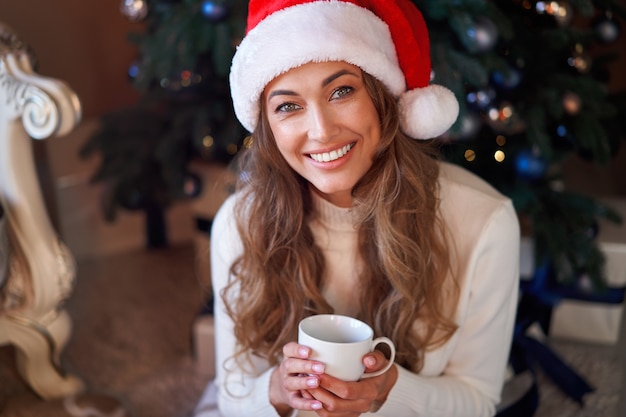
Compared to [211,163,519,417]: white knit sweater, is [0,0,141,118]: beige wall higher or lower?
higher

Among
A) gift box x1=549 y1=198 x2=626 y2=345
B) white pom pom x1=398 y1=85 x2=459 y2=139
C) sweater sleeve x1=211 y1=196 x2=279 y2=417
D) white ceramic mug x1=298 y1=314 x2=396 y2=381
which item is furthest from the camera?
gift box x1=549 y1=198 x2=626 y2=345

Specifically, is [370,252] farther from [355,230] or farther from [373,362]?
[373,362]

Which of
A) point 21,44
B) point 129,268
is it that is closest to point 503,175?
point 21,44

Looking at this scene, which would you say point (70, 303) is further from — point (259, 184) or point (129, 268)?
point (259, 184)

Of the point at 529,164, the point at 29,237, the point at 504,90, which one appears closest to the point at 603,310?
the point at 529,164

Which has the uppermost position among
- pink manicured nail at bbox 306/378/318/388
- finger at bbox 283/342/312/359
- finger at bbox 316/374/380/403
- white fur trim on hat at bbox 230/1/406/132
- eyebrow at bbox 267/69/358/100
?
white fur trim on hat at bbox 230/1/406/132

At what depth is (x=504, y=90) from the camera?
58.9 inches

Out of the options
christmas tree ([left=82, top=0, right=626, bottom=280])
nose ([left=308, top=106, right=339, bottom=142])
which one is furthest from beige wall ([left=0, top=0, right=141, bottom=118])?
nose ([left=308, top=106, right=339, bottom=142])

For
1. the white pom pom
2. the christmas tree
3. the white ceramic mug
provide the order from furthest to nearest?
1. the christmas tree
2. the white pom pom
3. the white ceramic mug

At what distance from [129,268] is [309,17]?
4.75ft

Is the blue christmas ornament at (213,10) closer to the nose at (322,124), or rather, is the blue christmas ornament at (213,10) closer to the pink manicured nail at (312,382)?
the nose at (322,124)

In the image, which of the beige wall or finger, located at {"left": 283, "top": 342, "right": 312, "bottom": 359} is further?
the beige wall

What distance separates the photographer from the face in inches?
38.0

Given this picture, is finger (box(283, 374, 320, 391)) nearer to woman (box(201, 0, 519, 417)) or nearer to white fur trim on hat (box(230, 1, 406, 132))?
woman (box(201, 0, 519, 417))
